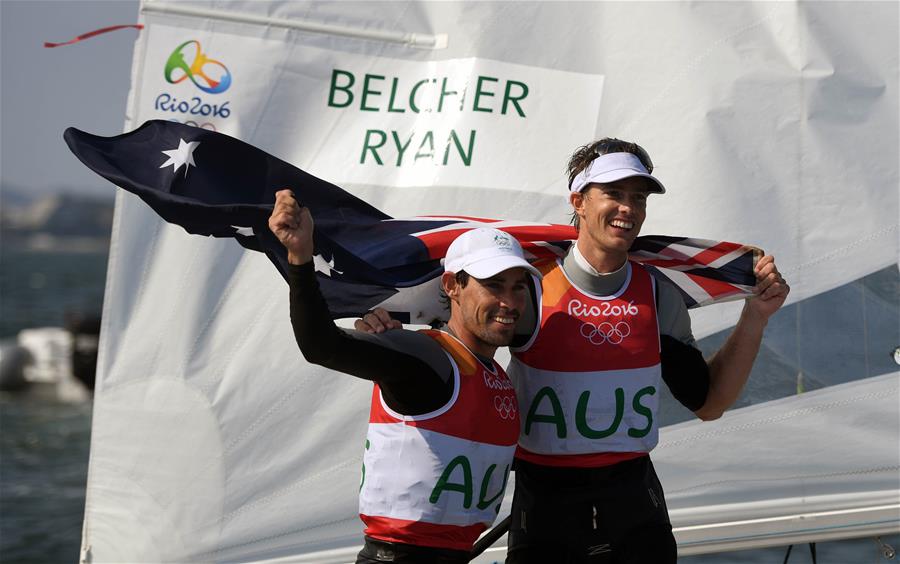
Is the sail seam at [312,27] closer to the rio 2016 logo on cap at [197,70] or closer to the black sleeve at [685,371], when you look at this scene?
the rio 2016 logo on cap at [197,70]

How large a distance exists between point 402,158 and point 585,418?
114 centimetres

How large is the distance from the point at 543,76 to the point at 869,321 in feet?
3.35

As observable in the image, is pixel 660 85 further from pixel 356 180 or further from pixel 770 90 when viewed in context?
pixel 356 180

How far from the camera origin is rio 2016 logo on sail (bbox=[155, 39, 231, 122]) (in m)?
3.34

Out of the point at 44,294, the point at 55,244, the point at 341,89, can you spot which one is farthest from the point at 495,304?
the point at 55,244

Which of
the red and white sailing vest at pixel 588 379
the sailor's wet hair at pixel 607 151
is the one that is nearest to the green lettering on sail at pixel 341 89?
the sailor's wet hair at pixel 607 151

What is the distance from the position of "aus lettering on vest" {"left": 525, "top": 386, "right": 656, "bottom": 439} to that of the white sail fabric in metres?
0.87

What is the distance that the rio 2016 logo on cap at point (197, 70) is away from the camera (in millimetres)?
3342

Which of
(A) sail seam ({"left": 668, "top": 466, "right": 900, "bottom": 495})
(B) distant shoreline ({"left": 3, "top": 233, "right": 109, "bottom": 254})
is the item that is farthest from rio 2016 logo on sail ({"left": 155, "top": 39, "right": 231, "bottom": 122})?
(B) distant shoreline ({"left": 3, "top": 233, "right": 109, "bottom": 254})

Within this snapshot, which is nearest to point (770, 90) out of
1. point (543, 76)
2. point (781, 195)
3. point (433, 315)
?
point (781, 195)

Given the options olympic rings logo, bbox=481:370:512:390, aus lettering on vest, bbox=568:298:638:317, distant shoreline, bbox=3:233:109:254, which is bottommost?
olympic rings logo, bbox=481:370:512:390

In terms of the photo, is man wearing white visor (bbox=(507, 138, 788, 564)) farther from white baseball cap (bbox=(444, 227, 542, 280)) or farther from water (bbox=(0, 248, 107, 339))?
water (bbox=(0, 248, 107, 339))

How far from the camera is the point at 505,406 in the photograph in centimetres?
230

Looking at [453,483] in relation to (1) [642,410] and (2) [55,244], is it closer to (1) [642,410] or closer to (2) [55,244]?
(1) [642,410]
